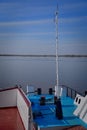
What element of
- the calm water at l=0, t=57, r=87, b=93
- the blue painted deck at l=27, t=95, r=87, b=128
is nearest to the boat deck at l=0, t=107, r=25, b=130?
the blue painted deck at l=27, t=95, r=87, b=128

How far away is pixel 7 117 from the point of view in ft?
22.1

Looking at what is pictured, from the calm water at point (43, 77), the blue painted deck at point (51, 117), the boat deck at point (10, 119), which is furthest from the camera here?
the calm water at point (43, 77)

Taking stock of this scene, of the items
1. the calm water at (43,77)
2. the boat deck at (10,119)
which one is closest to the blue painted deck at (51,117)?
the boat deck at (10,119)

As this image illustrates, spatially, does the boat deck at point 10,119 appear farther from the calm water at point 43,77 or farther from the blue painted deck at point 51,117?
the calm water at point 43,77

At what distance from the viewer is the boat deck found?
19.1 ft

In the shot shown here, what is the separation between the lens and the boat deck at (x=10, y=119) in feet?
19.1

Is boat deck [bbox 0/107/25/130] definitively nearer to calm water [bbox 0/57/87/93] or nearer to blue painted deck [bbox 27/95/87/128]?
blue painted deck [bbox 27/95/87/128]

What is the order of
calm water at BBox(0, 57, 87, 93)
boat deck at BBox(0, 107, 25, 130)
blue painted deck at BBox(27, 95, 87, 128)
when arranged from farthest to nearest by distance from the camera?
calm water at BBox(0, 57, 87, 93) → boat deck at BBox(0, 107, 25, 130) → blue painted deck at BBox(27, 95, 87, 128)

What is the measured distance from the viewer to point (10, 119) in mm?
6516

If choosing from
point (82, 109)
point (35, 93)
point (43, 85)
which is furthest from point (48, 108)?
point (43, 85)

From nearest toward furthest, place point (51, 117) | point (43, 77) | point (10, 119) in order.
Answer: point (51, 117) → point (10, 119) → point (43, 77)

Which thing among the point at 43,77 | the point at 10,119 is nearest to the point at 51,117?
the point at 10,119

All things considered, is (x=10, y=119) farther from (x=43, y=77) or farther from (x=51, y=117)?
(x=43, y=77)

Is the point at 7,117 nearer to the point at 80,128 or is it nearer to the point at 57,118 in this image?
the point at 57,118
